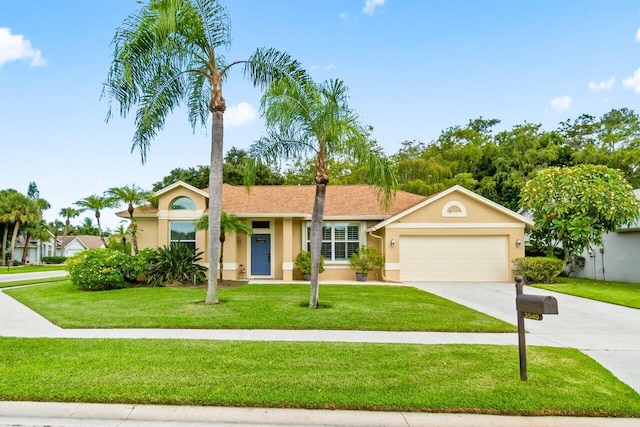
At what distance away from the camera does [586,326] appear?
7.91m

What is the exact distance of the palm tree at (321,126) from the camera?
9133 millimetres

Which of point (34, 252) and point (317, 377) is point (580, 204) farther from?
point (34, 252)

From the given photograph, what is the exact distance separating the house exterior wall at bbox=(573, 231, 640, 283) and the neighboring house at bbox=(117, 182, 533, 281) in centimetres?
522

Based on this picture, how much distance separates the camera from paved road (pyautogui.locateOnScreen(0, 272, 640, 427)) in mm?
3678

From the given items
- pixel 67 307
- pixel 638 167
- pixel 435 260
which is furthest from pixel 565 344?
pixel 638 167

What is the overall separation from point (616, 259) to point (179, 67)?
68.5 feet

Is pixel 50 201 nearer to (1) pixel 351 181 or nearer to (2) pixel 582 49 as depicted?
(1) pixel 351 181

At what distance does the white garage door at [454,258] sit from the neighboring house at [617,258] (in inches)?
213

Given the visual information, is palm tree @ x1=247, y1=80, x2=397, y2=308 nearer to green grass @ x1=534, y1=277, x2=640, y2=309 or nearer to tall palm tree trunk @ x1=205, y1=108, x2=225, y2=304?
tall palm tree trunk @ x1=205, y1=108, x2=225, y2=304

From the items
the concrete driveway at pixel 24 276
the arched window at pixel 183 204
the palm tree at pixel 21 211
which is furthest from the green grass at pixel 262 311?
the palm tree at pixel 21 211

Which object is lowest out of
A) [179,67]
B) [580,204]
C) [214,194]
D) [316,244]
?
[316,244]

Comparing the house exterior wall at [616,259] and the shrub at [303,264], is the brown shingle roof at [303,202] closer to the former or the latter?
the shrub at [303,264]

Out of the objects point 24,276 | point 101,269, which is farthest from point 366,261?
point 24,276

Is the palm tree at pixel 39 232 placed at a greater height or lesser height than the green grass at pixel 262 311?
greater
